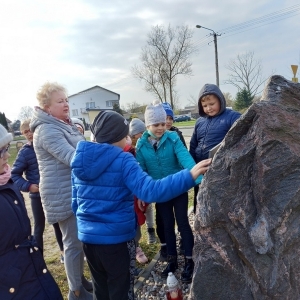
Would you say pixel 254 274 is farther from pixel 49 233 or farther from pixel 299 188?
pixel 49 233

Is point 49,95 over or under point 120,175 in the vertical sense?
over

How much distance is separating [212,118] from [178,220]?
1039 millimetres

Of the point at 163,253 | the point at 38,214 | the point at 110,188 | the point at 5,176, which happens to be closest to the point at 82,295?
the point at 163,253

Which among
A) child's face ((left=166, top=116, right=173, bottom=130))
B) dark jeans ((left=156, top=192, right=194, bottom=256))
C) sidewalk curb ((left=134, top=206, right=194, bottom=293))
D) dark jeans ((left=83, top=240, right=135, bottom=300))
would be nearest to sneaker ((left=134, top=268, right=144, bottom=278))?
sidewalk curb ((left=134, top=206, right=194, bottom=293))

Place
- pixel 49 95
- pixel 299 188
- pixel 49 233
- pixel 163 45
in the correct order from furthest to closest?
1. pixel 163 45
2. pixel 49 233
3. pixel 49 95
4. pixel 299 188

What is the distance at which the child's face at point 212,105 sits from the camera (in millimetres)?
2891

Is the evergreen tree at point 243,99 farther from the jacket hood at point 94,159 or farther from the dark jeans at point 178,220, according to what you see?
the jacket hood at point 94,159

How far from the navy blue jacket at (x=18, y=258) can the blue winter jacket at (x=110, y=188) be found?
38 centimetres

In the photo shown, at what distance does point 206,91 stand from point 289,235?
1.53 metres

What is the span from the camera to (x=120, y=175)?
1.97 meters

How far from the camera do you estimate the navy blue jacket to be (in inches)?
63.6

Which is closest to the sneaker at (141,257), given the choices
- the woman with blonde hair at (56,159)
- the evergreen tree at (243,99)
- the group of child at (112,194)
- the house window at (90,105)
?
the woman with blonde hair at (56,159)

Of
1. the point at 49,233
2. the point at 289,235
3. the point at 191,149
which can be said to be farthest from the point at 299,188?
the point at 49,233

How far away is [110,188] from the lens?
6.52 feet
